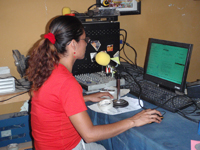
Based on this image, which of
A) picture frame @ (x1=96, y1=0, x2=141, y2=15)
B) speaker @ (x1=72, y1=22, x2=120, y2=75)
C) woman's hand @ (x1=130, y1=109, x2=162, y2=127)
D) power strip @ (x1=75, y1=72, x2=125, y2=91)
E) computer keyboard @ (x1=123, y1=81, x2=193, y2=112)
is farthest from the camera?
picture frame @ (x1=96, y1=0, x2=141, y2=15)

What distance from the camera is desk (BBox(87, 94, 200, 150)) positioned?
0.82 m

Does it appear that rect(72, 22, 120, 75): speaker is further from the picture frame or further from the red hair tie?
the red hair tie

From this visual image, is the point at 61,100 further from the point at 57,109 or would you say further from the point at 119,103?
the point at 119,103

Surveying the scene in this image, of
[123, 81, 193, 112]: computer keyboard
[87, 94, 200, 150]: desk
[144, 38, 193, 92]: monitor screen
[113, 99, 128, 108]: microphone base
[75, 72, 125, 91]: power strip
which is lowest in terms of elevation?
[87, 94, 200, 150]: desk

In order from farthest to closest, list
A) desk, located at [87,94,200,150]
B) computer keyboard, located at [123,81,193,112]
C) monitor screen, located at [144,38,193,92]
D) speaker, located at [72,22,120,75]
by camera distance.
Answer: speaker, located at [72,22,120,75] < monitor screen, located at [144,38,193,92] < computer keyboard, located at [123,81,193,112] < desk, located at [87,94,200,150]

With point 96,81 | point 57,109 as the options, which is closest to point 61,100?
point 57,109

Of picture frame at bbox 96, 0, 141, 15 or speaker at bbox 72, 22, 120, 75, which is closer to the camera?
speaker at bbox 72, 22, 120, 75

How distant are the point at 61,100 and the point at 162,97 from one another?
0.65 meters

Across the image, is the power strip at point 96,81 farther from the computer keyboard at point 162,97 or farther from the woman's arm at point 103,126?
the woman's arm at point 103,126

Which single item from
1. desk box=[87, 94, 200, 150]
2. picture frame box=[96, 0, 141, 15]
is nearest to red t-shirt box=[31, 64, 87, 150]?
desk box=[87, 94, 200, 150]

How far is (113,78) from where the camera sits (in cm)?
151

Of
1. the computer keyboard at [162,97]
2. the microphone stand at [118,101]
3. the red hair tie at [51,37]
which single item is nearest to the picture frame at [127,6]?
the computer keyboard at [162,97]

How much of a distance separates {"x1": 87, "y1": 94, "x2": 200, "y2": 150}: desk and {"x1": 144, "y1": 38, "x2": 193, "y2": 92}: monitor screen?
0.28m

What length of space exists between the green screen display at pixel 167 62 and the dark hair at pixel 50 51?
2.15 feet
